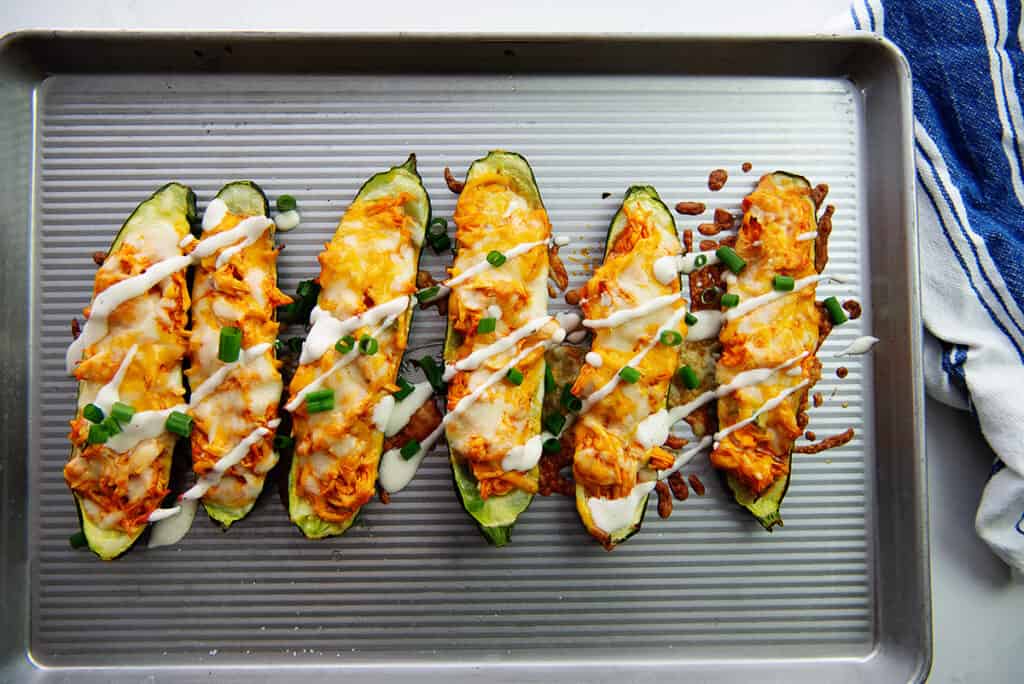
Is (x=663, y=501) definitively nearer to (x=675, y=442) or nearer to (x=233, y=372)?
(x=675, y=442)

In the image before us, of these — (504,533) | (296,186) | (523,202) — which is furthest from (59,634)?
(523,202)

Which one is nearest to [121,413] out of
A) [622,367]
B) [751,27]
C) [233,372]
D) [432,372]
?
[233,372]

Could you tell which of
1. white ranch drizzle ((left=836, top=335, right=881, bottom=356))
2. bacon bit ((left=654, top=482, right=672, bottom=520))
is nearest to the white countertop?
white ranch drizzle ((left=836, top=335, right=881, bottom=356))

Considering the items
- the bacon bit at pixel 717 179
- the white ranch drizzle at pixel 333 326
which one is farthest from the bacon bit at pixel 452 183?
the bacon bit at pixel 717 179

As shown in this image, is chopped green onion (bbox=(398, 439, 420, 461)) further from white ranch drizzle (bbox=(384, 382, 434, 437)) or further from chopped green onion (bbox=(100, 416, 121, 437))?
chopped green onion (bbox=(100, 416, 121, 437))

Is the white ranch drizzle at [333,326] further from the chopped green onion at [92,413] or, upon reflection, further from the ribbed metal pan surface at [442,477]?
the chopped green onion at [92,413]

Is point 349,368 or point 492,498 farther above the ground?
point 349,368
